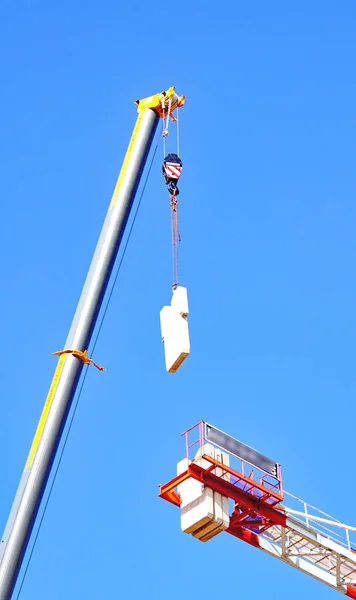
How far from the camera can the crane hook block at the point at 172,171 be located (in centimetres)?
4084

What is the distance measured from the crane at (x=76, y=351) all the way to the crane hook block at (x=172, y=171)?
1.11 metres

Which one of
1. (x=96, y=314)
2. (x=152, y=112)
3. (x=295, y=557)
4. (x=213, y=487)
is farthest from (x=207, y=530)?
(x=152, y=112)

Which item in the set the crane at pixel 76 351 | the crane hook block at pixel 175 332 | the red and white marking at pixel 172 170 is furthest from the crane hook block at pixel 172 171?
the crane hook block at pixel 175 332

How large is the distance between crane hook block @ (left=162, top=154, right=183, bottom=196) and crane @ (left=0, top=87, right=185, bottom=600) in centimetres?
111

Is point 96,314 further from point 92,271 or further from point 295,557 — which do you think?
point 295,557

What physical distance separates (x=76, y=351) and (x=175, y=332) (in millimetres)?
3047

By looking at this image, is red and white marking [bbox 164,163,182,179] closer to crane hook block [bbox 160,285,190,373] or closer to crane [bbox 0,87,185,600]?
crane [bbox 0,87,185,600]

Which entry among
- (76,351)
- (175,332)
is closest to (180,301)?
(175,332)

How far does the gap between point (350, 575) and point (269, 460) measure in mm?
6960

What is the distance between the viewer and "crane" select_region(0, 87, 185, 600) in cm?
3109

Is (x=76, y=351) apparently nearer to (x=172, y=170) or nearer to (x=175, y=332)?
(x=175, y=332)

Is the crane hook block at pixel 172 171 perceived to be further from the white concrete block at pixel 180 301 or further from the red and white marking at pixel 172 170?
the white concrete block at pixel 180 301

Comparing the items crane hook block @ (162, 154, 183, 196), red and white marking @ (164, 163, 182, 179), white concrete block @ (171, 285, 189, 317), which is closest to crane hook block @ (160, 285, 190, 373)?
white concrete block @ (171, 285, 189, 317)

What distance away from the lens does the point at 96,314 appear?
35500mm
